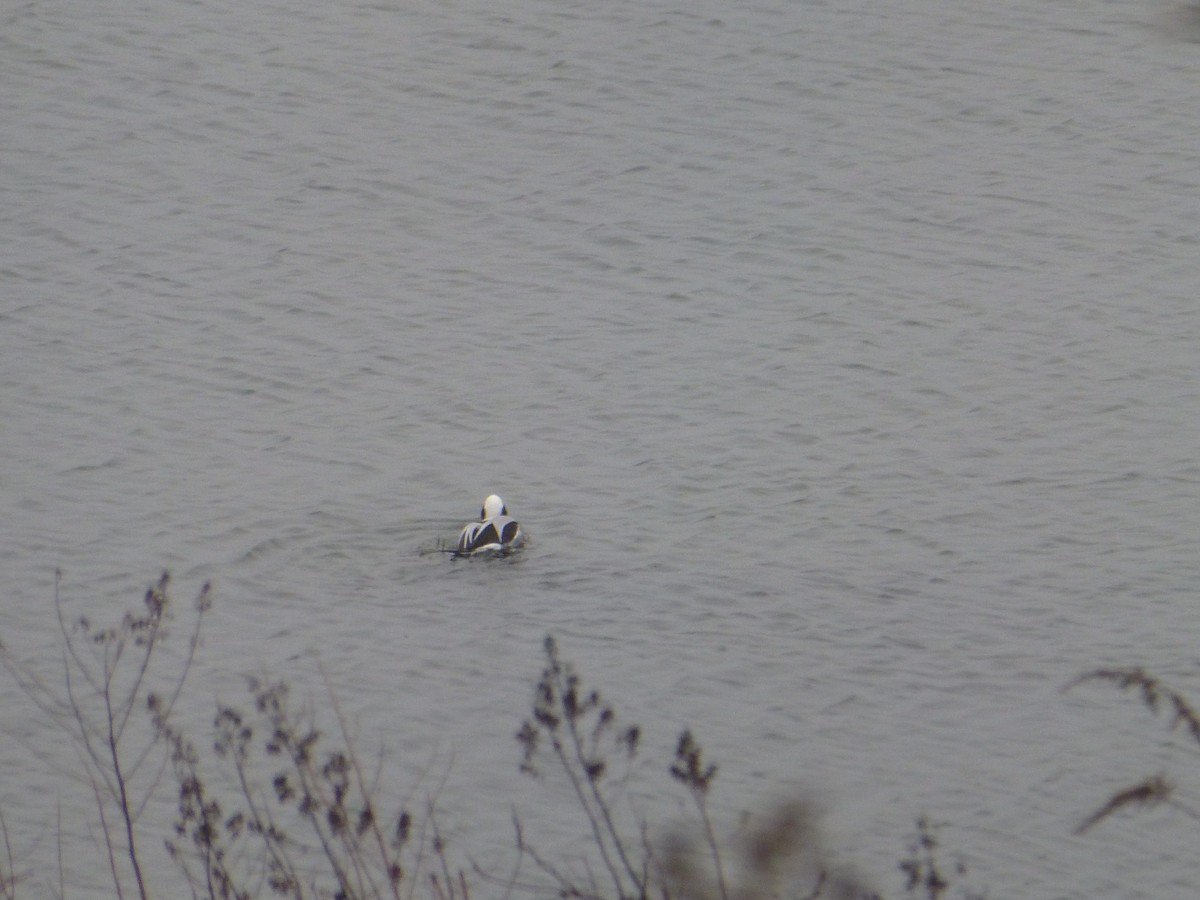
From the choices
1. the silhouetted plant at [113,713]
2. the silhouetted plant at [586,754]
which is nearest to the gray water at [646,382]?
the silhouetted plant at [113,713]

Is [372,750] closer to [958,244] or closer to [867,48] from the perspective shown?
[958,244]

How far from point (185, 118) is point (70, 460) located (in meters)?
8.63

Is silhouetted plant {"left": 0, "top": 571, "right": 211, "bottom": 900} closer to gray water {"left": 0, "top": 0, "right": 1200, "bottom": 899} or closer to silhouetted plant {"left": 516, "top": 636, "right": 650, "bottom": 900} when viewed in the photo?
gray water {"left": 0, "top": 0, "right": 1200, "bottom": 899}

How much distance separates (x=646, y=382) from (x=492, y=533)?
13.0ft

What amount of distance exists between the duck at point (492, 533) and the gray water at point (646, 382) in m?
0.20

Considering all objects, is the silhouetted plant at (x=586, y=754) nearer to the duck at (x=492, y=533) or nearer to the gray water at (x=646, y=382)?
the gray water at (x=646, y=382)

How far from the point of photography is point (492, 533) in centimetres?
1322

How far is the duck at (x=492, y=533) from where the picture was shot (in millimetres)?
13172

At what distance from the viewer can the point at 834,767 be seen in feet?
33.8

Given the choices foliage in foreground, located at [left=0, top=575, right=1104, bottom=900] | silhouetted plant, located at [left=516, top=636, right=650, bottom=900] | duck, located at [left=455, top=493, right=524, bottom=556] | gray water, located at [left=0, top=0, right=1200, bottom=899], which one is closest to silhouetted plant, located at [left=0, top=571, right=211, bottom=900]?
foliage in foreground, located at [left=0, top=575, right=1104, bottom=900]

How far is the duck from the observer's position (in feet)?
43.2

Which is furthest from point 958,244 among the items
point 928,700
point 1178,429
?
point 928,700

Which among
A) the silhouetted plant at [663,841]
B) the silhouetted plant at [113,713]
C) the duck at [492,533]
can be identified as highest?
the silhouetted plant at [663,841]

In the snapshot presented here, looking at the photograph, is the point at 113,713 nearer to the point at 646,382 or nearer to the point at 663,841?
the point at 663,841
